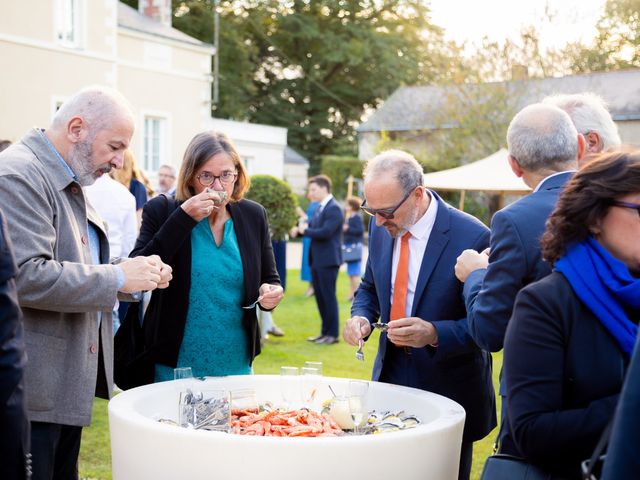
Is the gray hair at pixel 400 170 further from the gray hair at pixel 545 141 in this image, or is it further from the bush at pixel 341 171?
the bush at pixel 341 171

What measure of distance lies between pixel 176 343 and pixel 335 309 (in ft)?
22.0

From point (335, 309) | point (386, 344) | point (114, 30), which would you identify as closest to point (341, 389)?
point (386, 344)

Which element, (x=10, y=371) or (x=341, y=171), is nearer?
(x=10, y=371)

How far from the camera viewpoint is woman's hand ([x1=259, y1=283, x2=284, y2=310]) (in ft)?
12.1

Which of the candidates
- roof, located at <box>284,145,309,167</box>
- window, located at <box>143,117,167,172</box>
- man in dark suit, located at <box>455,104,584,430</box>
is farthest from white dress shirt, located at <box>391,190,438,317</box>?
roof, located at <box>284,145,309,167</box>

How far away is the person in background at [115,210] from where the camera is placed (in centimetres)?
588

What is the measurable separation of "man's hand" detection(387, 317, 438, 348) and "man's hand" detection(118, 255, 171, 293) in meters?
0.99

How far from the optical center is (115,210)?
5.96 m

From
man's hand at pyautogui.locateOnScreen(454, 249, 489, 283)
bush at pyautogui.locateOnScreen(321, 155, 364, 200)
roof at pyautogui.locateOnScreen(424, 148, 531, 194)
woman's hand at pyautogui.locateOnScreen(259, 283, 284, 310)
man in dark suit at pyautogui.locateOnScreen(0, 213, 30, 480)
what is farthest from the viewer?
bush at pyautogui.locateOnScreen(321, 155, 364, 200)

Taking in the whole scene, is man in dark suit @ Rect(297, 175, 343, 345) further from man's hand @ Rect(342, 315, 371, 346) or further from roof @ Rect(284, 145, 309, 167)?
roof @ Rect(284, 145, 309, 167)

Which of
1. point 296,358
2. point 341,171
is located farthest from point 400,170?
point 341,171

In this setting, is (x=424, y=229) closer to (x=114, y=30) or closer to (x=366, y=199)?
(x=366, y=199)

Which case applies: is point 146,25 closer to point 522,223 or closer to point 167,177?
point 167,177

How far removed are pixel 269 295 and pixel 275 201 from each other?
6.46m
